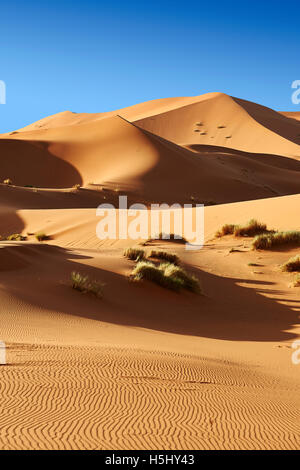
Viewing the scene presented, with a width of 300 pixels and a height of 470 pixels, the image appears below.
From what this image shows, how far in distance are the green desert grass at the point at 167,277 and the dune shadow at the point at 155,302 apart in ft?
0.66

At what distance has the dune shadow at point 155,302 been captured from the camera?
33.2ft

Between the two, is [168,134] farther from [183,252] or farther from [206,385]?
[206,385]

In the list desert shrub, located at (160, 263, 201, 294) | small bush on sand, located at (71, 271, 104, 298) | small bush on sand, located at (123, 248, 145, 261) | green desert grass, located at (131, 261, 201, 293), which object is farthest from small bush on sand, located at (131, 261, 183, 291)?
small bush on sand, located at (123, 248, 145, 261)

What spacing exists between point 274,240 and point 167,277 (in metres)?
6.17

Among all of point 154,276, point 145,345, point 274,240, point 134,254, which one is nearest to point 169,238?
point 274,240

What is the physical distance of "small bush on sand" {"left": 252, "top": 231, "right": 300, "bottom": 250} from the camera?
696 inches

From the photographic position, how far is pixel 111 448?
352 cm

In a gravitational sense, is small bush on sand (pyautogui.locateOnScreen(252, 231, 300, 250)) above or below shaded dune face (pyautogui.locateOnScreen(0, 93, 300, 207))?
below

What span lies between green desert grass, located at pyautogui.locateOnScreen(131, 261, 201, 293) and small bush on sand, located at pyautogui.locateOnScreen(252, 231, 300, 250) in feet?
16.8

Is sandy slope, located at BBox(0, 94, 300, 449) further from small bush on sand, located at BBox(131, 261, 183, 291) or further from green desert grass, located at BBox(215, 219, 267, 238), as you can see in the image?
green desert grass, located at BBox(215, 219, 267, 238)

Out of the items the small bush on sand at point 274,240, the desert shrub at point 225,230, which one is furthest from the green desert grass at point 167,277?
the desert shrub at point 225,230

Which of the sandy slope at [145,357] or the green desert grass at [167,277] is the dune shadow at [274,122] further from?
the green desert grass at [167,277]
